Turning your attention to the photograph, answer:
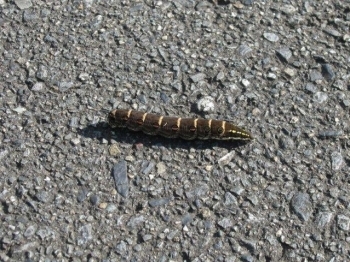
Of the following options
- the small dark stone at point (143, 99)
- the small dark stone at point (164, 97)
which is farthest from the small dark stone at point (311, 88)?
the small dark stone at point (143, 99)

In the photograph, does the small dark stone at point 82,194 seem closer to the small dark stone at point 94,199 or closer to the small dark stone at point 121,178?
the small dark stone at point 94,199

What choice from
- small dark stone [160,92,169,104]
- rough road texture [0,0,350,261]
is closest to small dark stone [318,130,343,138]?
rough road texture [0,0,350,261]

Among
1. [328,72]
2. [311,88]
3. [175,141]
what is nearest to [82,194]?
[175,141]

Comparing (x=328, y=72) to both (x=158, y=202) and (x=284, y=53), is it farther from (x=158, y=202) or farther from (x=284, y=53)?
(x=158, y=202)

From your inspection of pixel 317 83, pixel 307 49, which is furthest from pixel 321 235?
pixel 307 49

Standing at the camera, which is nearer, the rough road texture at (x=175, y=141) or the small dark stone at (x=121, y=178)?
the rough road texture at (x=175, y=141)

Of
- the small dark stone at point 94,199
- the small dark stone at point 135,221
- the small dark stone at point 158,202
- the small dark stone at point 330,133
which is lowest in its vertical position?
the small dark stone at point 94,199
